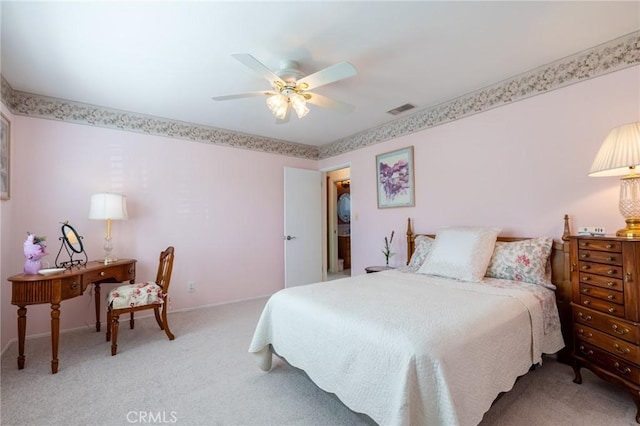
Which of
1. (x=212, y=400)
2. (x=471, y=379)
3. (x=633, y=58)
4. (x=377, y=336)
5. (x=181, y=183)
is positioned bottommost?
(x=212, y=400)

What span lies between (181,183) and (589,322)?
4.15m

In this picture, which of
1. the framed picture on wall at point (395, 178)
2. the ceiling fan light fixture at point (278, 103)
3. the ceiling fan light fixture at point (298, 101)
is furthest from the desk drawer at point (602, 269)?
the ceiling fan light fixture at point (278, 103)

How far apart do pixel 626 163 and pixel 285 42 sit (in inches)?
90.3

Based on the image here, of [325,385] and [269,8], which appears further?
[269,8]

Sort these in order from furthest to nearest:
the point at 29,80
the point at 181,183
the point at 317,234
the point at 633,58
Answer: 1. the point at 317,234
2. the point at 181,183
3. the point at 29,80
4. the point at 633,58

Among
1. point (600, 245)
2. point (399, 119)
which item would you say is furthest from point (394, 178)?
point (600, 245)

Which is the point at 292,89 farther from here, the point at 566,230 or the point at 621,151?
the point at 566,230

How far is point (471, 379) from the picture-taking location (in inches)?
49.9

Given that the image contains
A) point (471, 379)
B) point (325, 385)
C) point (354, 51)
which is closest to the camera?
point (471, 379)

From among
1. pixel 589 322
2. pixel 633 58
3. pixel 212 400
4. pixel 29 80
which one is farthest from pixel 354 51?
pixel 29 80

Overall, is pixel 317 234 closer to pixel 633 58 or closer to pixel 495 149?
pixel 495 149

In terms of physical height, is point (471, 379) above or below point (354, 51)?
below
